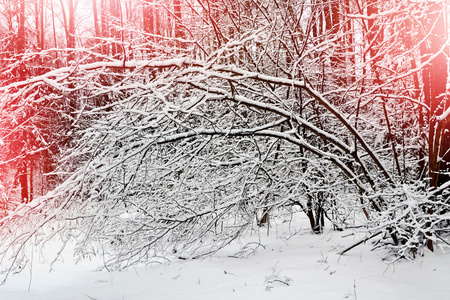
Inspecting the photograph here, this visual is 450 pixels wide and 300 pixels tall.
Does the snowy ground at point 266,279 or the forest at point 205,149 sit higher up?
the forest at point 205,149

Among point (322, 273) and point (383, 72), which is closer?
point (322, 273)

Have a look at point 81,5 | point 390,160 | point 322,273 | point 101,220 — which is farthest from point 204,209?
point 81,5

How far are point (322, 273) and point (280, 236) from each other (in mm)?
2385

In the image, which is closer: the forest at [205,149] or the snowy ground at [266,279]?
the snowy ground at [266,279]

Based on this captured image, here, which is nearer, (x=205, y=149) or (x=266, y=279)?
(x=266, y=279)

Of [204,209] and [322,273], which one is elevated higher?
[204,209]

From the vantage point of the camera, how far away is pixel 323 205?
6.17 metres

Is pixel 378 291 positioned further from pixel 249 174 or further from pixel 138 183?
pixel 138 183

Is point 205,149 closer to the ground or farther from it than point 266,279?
farther from it

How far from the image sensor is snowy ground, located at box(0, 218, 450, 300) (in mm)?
3770

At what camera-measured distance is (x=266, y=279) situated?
13.7 feet

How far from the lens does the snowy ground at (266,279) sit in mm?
3770

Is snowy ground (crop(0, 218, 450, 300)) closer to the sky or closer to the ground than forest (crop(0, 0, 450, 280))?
closer to the ground

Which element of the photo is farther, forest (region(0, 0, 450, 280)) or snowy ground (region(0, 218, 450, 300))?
forest (region(0, 0, 450, 280))
